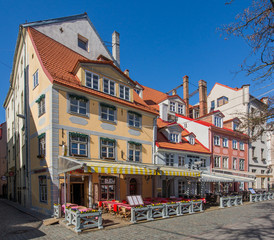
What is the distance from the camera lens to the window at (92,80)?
56.5ft

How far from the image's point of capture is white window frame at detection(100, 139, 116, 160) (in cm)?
1700

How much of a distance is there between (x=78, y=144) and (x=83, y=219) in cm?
612

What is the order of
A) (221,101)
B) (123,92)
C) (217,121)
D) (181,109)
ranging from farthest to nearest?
(221,101), (181,109), (217,121), (123,92)

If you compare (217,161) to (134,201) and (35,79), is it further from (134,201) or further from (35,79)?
(35,79)

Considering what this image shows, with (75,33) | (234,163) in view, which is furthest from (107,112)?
(234,163)

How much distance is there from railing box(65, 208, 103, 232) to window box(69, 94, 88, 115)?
22.8 ft

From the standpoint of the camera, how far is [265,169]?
114 ft

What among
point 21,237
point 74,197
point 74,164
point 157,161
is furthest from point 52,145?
point 157,161

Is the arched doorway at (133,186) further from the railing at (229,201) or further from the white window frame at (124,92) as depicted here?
the railing at (229,201)

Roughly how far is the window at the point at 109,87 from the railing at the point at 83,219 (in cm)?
974

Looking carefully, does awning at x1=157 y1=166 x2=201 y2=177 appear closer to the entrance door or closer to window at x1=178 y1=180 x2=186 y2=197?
the entrance door

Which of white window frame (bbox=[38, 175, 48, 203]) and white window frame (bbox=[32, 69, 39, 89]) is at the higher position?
white window frame (bbox=[32, 69, 39, 89])

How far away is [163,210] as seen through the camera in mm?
13547

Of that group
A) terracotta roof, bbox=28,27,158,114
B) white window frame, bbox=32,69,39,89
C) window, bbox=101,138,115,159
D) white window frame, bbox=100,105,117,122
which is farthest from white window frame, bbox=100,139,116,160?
white window frame, bbox=32,69,39,89
